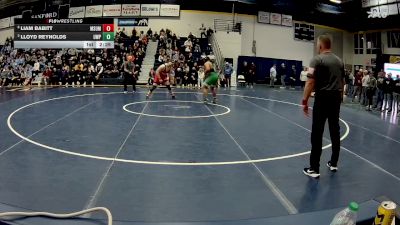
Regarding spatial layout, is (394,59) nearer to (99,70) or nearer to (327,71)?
(99,70)

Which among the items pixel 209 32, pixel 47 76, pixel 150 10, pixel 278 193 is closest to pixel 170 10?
pixel 150 10

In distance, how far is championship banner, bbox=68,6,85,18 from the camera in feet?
92.1

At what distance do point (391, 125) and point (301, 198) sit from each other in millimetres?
7518

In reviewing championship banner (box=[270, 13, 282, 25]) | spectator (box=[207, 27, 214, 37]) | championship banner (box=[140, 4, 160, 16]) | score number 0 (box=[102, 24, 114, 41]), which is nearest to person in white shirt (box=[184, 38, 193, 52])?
spectator (box=[207, 27, 214, 37])

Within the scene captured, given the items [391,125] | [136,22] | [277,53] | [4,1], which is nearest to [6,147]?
[391,125]

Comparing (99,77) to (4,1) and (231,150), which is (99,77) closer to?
(231,150)

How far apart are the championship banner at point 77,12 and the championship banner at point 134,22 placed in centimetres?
336

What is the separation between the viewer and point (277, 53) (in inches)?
1145

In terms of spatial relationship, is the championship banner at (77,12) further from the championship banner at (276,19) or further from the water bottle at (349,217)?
the water bottle at (349,217)

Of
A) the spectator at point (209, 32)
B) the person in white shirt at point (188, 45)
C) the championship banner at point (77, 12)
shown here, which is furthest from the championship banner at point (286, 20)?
the championship banner at point (77, 12)

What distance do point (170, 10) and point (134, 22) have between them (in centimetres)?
271

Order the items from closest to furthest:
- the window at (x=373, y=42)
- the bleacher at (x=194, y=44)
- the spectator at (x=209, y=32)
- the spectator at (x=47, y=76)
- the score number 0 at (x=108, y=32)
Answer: the score number 0 at (x=108, y=32) < the spectator at (x=47, y=76) < the bleacher at (x=194, y=44) < the spectator at (x=209, y=32) < the window at (x=373, y=42)
